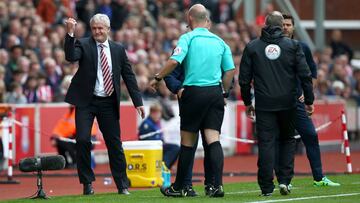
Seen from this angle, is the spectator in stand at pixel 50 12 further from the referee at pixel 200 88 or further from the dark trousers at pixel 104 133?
the referee at pixel 200 88

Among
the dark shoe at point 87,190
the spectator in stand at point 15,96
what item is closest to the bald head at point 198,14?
the dark shoe at point 87,190

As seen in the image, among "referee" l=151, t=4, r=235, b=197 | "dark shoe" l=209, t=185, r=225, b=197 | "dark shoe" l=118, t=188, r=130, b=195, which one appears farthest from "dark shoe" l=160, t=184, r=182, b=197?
"dark shoe" l=118, t=188, r=130, b=195

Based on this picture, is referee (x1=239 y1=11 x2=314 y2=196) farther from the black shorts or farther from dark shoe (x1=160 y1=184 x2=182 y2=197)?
dark shoe (x1=160 y1=184 x2=182 y2=197)

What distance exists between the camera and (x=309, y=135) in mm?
17594

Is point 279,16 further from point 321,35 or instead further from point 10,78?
point 321,35

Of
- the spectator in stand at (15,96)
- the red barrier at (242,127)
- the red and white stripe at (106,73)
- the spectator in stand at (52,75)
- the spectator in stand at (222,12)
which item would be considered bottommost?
the red barrier at (242,127)

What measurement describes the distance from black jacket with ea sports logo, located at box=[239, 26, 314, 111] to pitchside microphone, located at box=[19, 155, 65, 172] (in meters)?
2.42

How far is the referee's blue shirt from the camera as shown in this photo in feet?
49.4

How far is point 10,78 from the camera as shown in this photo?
981 inches

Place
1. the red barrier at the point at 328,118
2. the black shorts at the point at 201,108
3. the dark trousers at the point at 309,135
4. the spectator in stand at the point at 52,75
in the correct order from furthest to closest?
the red barrier at the point at 328,118
the spectator in stand at the point at 52,75
the dark trousers at the point at 309,135
the black shorts at the point at 201,108

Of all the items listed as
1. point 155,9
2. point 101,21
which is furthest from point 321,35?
point 101,21

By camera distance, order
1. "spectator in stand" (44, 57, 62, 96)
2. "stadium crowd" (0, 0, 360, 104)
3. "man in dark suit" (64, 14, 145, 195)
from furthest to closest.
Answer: "spectator in stand" (44, 57, 62, 96) < "stadium crowd" (0, 0, 360, 104) < "man in dark suit" (64, 14, 145, 195)

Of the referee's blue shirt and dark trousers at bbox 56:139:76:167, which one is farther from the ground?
the referee's blue shirt

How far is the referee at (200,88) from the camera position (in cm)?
1505
